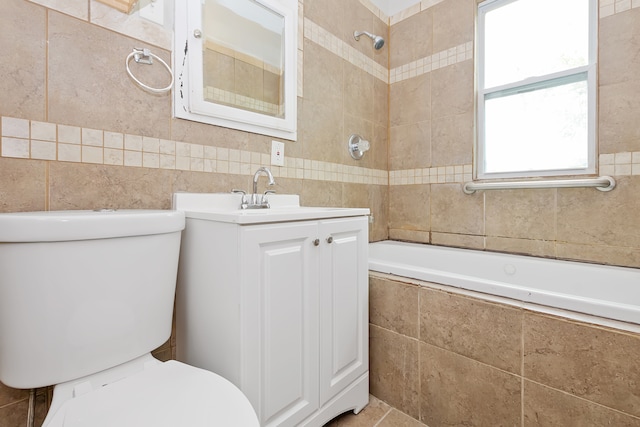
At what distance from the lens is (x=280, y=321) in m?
0.98

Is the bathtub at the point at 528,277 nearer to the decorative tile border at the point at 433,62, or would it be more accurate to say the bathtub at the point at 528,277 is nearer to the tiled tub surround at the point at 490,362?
the tiled tub surround at the point at 490,362

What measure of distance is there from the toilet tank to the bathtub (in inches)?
39.1

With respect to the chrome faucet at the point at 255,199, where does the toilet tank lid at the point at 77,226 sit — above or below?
below

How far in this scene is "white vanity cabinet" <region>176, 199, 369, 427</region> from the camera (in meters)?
0.90

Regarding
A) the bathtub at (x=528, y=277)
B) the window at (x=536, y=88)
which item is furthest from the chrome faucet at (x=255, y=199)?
the window at (x=536, y=88)

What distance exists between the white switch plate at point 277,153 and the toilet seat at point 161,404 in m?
1.01

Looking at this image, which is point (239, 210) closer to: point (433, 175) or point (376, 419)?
point (376, 419)

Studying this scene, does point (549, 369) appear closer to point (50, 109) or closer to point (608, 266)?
point (608, 266)

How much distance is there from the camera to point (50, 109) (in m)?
0.92

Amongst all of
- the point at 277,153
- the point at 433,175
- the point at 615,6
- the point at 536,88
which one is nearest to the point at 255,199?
the point at 277,153

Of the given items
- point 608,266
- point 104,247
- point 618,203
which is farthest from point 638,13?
point 104,247

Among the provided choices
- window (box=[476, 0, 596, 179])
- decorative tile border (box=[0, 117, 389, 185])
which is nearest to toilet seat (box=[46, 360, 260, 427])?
→ decorative tile border (box=[0, 117, 389, 185])

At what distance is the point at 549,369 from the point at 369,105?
1.78 metres

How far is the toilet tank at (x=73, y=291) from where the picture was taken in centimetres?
70
